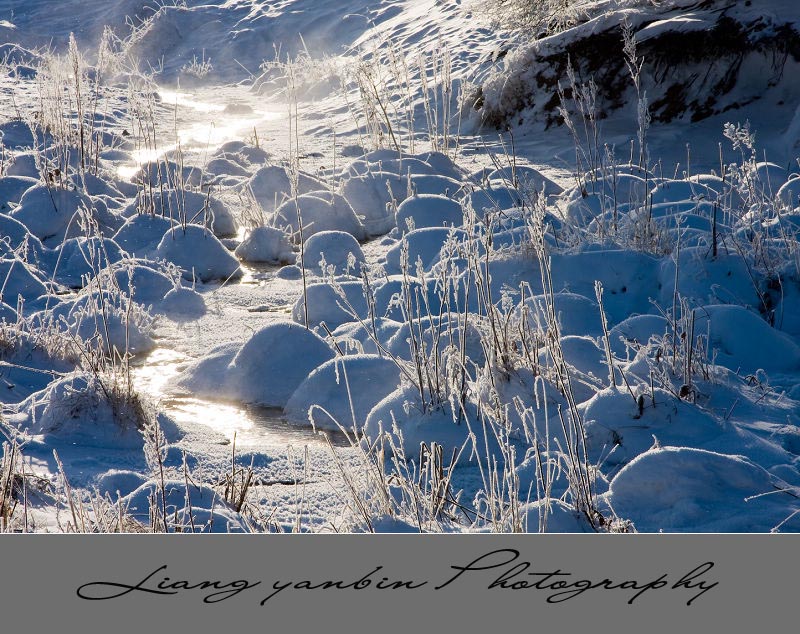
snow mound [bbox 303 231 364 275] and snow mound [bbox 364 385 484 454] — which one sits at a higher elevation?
snow mound [bbox 303 231 364 275]

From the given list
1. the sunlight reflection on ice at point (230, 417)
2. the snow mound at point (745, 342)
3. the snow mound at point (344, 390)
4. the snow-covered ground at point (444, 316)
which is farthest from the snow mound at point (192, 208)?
the snow mound at point (745, 342)

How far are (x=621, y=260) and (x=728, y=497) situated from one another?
202 cm

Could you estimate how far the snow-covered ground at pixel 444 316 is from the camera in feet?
7.85

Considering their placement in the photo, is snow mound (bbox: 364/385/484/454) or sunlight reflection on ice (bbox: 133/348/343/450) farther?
sunlight reflection on ice (bbox: 133/348/343/450)

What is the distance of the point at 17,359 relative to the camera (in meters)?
3.66

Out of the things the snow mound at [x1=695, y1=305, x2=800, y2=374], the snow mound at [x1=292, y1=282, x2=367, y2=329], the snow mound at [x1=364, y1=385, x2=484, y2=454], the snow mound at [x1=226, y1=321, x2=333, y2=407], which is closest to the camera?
the snow mound at [x1=364, y1=385, x2=484, y2=454]

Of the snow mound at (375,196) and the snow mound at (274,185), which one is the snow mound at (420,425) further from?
the snow mound at (274,185)

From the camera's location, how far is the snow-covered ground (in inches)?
94.2

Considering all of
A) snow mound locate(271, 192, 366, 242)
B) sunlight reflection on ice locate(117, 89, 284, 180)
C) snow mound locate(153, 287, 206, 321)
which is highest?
sunlight reflection on ice locate(117, 89, 284, 180)

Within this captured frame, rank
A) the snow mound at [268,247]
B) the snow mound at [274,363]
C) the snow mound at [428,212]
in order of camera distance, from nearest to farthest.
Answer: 1. the snow mound at [274,363]
2. the snow mound at [428,212]
3. the snow mound at [268,247]

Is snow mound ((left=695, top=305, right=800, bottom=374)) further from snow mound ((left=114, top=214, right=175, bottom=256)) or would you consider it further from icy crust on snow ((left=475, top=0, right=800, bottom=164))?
icy crust on snow ((left=475, top=0, right=800, bottom=164))

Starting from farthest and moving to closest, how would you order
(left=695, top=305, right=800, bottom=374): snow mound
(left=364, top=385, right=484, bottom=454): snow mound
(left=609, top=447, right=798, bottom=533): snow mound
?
(left=695, top=305, right=800, bottom=374): snow mound, (left=364, top=385, right=484, bottom=454): snow mound, (left=609, top=447, right=798, bottom=533): snow mound

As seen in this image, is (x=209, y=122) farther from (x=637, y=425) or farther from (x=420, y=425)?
(x=637, y=425)

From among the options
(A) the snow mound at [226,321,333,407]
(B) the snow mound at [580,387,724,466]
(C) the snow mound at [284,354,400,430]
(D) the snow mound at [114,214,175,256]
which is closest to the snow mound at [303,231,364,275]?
(D) the snow mound at [114,214,175,256]
